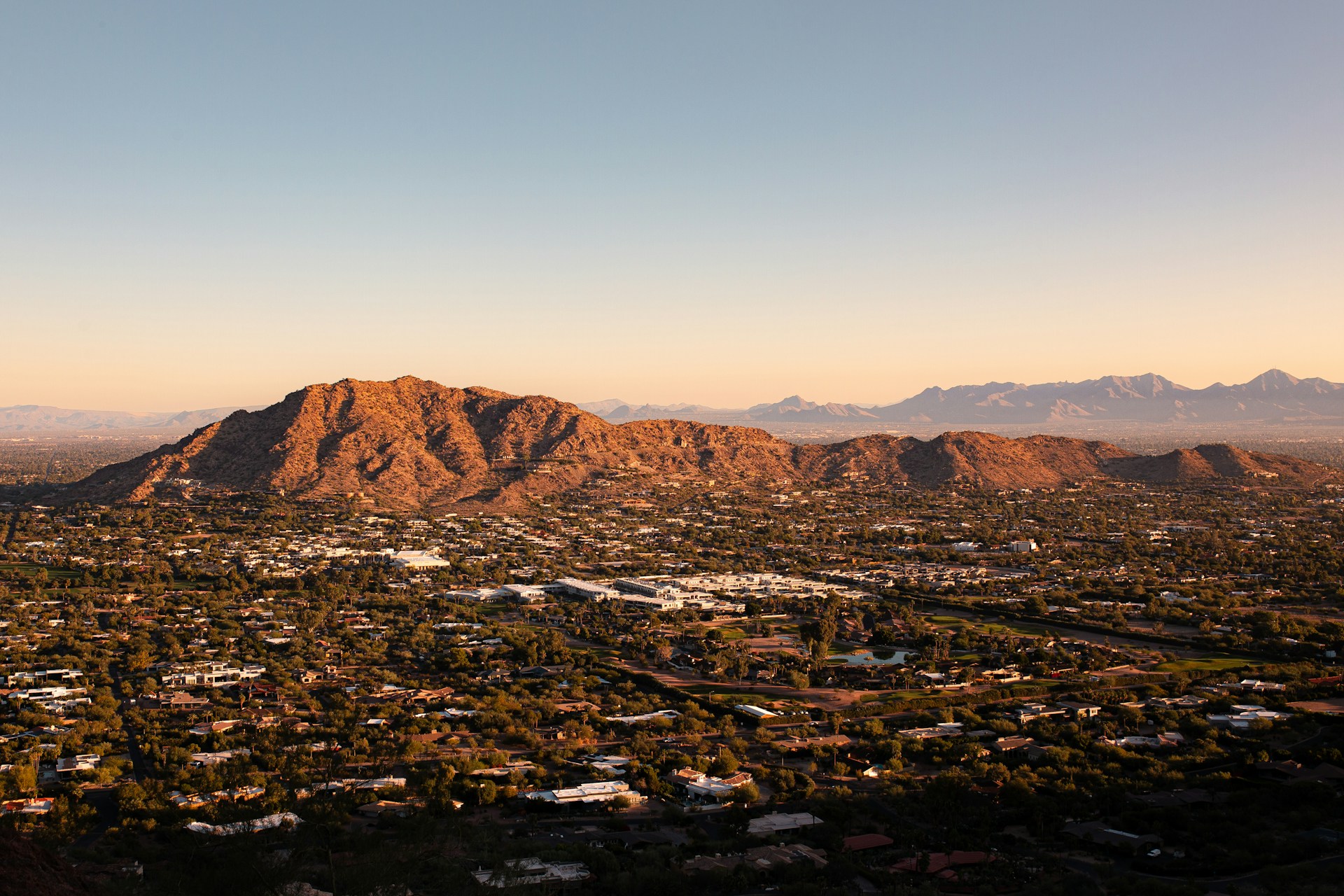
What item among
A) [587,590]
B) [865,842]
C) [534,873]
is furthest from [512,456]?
[534,873]

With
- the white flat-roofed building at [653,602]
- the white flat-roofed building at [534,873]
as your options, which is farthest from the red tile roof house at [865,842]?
the white flat-roofed building at [653,602]

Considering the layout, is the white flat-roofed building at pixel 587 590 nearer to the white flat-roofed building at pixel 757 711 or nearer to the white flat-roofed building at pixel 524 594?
the white flat-roofed building at pixel 524 594

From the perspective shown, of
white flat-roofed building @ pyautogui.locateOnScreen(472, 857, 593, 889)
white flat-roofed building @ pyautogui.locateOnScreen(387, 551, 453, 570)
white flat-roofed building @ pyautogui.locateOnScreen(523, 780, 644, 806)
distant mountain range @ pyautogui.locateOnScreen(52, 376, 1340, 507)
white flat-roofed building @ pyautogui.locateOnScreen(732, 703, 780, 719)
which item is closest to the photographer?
white flat-roofed building @ pyautogui.locateOnScreen(472, 857, 593, 889)

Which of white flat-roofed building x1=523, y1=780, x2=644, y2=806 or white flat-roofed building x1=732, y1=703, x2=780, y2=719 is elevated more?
white flat-roofed building x1=523, y1=780, x2=644, y2=806

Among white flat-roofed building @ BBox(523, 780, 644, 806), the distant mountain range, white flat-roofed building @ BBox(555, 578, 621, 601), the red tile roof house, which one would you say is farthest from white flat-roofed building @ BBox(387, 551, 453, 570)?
the red tile roof house

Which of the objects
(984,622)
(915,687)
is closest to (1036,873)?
(915,687)

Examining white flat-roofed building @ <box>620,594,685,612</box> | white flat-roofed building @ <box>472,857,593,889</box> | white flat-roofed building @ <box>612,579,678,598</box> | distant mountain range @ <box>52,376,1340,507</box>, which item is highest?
distant mountain range @ <box>52,376,1340,507</box>

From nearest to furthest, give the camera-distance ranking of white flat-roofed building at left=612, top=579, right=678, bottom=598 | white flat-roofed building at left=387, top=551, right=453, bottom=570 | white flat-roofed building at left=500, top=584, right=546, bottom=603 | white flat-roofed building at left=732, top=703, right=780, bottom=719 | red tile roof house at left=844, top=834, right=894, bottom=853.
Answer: red tile roof house at left=844, top=834, right=894, bottom=853, white flat-roofed building at left=732, top=703, right=780, bottom=719, white flat-roofed building at left=500, top=584, right=546, bottom=603, white flat-roofed building at left=612, top=579, right=678, bottom=598, white flat-roofed building at left=387, top=551, right=453, bottom=570

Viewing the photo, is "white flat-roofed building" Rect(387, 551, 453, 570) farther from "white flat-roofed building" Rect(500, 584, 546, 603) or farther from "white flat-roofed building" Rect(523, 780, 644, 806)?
"white flat-roofed building" Rect(523, 780, 644, 806)

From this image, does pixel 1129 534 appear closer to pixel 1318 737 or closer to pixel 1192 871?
pixel 1318 737
